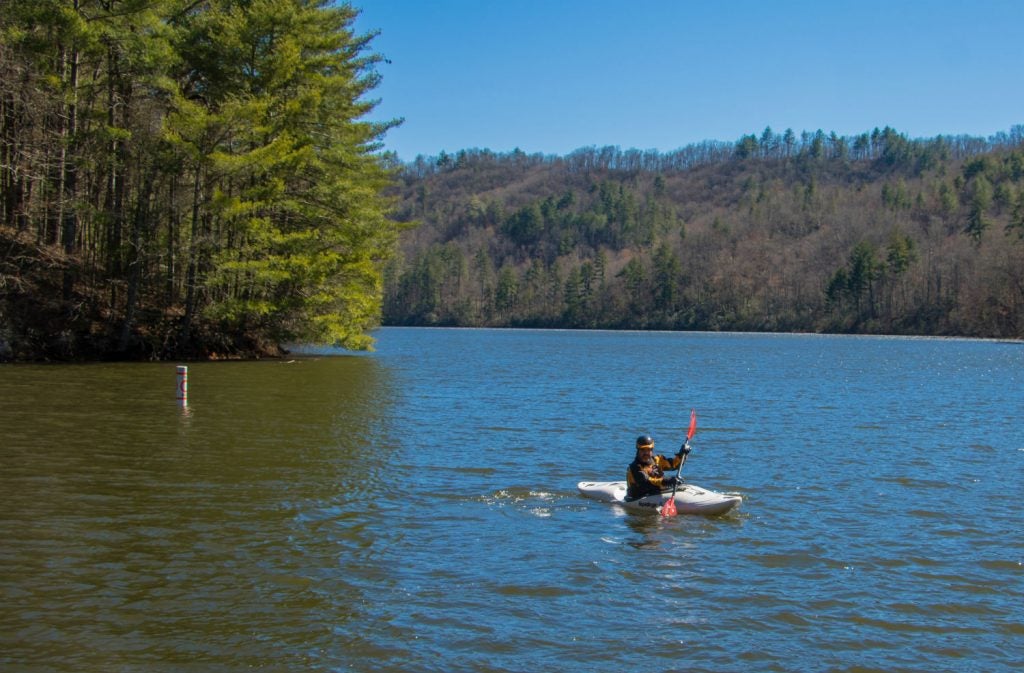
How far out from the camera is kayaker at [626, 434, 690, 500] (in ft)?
44.5

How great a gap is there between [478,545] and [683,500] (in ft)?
12.1

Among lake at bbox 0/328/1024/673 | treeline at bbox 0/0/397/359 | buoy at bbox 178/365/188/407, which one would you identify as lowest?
lake at bbox 0/328/1024/673

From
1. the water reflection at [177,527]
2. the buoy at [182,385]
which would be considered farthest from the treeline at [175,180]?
the water reflection at [177,527]

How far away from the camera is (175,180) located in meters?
37.6

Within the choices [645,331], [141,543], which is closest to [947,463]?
[141,543]

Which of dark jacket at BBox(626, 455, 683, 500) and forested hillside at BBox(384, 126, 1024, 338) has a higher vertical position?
forested hillside at BBox(384, 126, 1024, 338)

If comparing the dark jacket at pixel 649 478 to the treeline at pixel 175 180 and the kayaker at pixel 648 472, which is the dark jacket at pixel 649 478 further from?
the treeline at pixel 175 180

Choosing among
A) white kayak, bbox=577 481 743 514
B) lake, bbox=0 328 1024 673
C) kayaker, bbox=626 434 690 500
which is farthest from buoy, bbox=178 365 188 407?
kayaker, bbox=626 434 690 500

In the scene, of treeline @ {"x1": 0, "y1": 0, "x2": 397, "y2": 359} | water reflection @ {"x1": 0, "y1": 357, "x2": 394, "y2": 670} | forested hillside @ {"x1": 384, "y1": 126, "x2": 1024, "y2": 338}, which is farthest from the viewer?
forested hillside @ {"x1": 384, "y1": 126, "x2": 1024, "y2": 338}

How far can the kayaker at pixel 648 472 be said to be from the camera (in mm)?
13570

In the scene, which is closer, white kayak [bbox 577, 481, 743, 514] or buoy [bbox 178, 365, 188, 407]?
white kayak [bbox 577, 481, 743, 514]

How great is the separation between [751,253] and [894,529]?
165 m

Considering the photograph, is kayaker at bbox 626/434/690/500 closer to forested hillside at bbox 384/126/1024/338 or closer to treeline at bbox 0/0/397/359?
treeline at bbox 0/0/397/359

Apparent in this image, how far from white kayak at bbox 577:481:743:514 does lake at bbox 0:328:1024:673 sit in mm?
233
